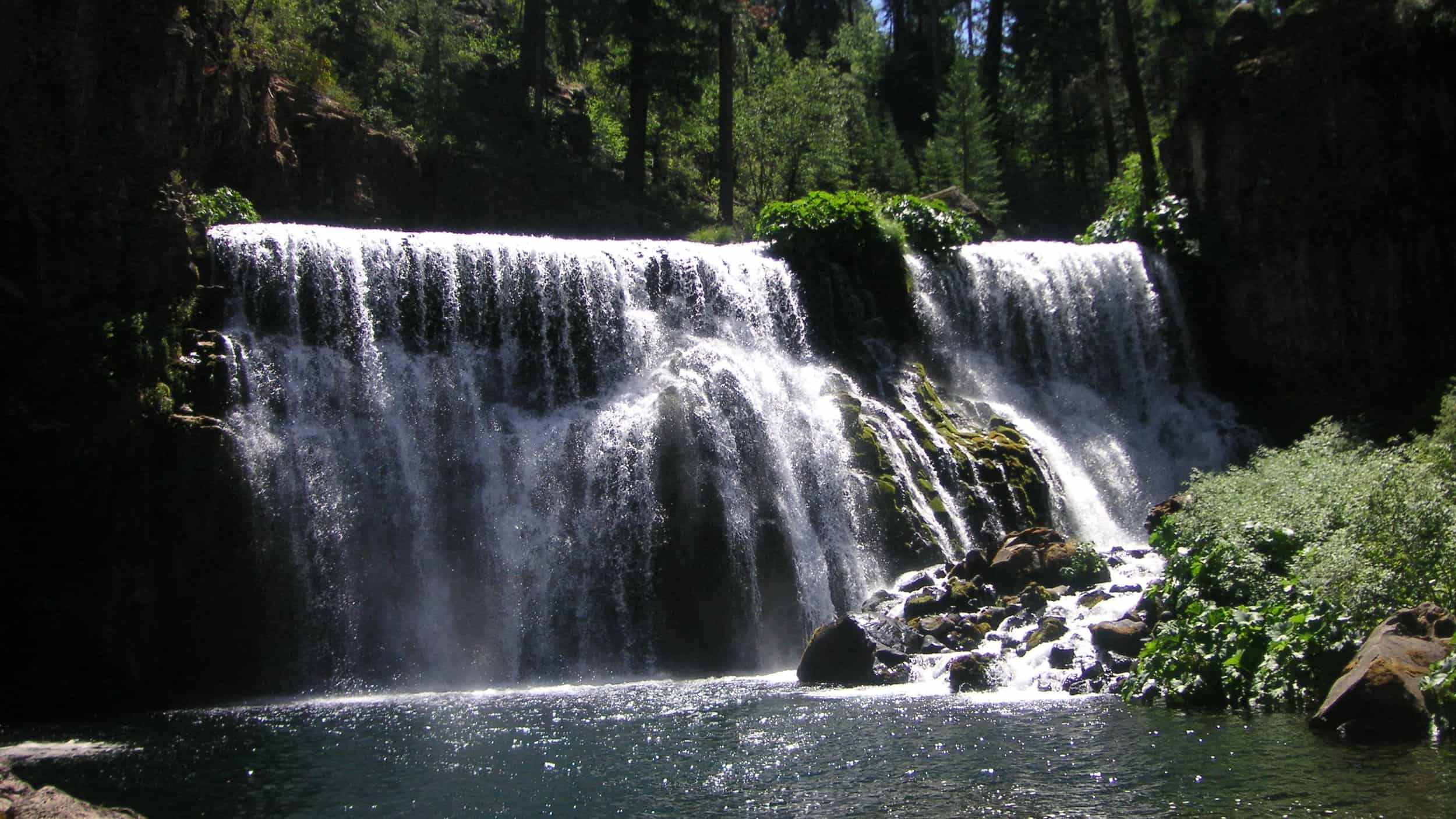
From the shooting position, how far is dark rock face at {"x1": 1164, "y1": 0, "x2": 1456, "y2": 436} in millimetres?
26750

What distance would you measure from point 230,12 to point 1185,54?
2667 cm

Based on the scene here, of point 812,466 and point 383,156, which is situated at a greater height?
point 383,156

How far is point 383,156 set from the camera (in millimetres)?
32000

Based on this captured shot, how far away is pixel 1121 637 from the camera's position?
51.3 feet

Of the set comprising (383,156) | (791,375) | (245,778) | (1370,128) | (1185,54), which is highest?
(1185,54)

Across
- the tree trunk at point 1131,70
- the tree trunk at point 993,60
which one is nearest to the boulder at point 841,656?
the tree trunk at point 1131,70

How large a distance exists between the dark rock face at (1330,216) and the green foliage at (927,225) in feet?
20.6

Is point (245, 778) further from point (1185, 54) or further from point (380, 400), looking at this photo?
point (1185, 54)

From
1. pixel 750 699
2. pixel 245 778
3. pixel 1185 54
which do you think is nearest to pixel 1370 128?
pixel 1185 54

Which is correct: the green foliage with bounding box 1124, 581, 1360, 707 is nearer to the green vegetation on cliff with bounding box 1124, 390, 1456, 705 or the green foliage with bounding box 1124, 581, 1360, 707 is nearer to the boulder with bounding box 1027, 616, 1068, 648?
the green vegetation on cliff with bounding box 1124, 390, 1456, 705

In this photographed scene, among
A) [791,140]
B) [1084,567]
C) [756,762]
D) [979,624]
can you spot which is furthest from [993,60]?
[756,762]

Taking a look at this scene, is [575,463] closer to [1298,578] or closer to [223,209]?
[223,209]

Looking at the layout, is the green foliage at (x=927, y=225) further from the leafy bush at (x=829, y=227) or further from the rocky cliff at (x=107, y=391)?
the rocky cliff at (x=107, y=391)

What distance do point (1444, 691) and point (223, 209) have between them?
2048 cm
